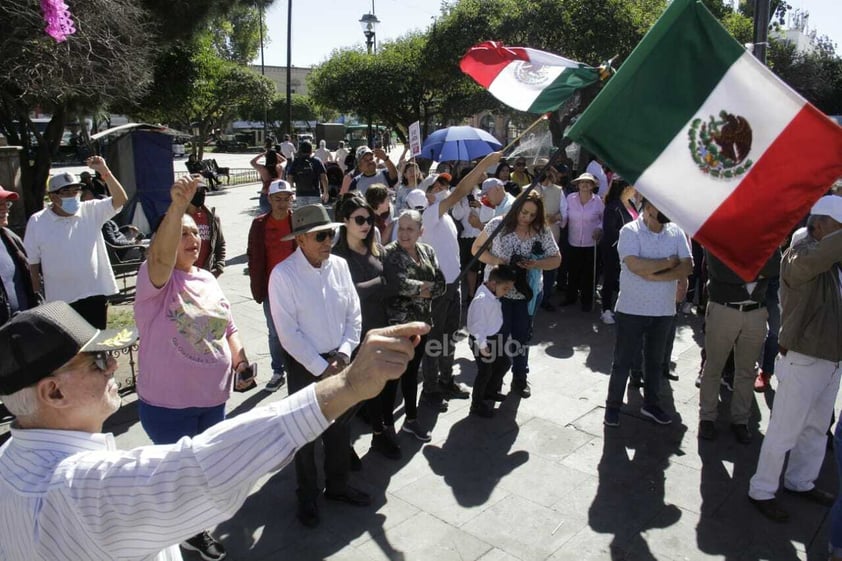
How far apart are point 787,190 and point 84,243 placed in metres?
4.82

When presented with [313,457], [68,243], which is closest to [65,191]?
[68,243]

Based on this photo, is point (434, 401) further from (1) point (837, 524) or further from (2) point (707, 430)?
(1) point (837, 524)

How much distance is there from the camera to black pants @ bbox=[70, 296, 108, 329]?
509 cm

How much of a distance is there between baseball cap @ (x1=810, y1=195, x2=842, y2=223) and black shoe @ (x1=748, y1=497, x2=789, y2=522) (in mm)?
1803

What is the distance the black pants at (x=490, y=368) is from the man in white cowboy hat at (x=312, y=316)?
1.67 metres

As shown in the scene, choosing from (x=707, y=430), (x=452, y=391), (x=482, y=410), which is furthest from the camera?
(x=452, y=391)

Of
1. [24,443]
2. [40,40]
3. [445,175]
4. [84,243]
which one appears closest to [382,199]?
[445,175]

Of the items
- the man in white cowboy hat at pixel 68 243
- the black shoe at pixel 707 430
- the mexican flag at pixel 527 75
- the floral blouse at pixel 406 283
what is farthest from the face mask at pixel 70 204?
the black shoe at pixel 707 430

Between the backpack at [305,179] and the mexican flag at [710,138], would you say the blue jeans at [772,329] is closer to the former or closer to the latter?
the mexican flag at [710,138]

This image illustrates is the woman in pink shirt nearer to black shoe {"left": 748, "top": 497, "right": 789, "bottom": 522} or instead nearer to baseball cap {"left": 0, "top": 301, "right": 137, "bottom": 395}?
black shoe {"left": 748, "top": 497, "right": 789, "bottom": 522}

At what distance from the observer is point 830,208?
3715 mm

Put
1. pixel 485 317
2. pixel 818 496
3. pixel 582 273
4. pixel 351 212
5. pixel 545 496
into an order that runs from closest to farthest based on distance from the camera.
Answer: pixel 818 496, pixel 545 496, pixel 351 212, pixel 485 317, pixel 582 273

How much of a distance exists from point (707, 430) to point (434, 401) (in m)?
2.27

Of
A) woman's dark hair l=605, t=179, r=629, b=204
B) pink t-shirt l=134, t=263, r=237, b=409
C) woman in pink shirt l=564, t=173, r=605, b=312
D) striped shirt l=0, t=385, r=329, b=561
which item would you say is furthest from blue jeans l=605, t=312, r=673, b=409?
striped shirt l=0, t=385, r=329, b=561
